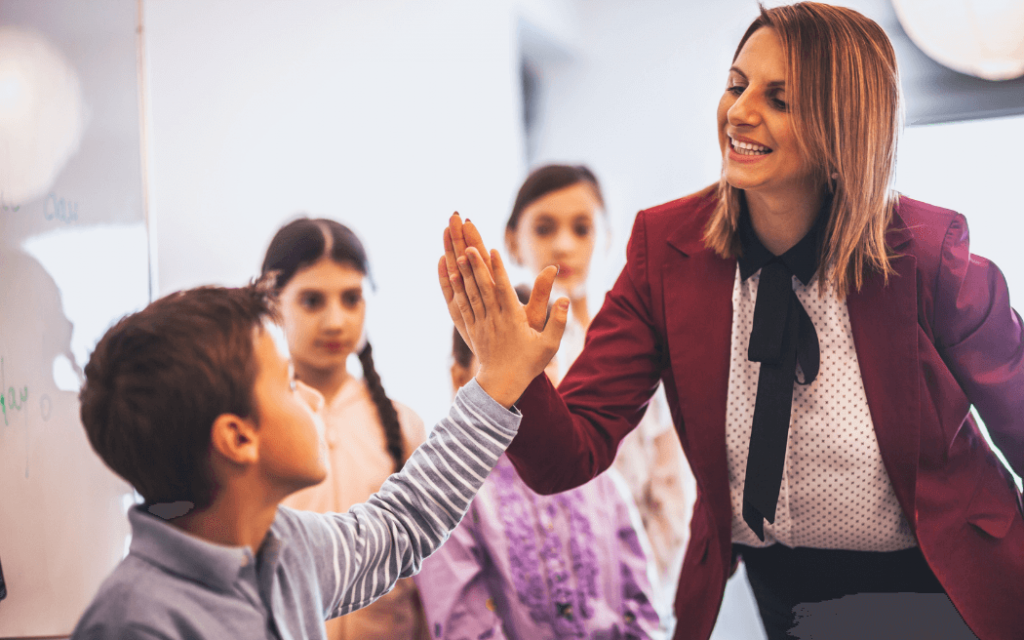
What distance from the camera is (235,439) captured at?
721 mm

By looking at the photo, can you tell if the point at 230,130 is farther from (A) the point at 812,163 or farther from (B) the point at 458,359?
(A) the point at 812,163

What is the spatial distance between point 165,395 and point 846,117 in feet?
2.80

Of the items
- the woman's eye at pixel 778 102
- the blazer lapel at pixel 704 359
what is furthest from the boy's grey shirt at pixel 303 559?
the woman's eye at pixel 778 102

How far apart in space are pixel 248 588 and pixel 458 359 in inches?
38.9

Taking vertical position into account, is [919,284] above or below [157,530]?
above

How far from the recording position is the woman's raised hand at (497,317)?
2.70 feet

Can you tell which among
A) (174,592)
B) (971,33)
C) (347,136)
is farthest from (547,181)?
(971,33)

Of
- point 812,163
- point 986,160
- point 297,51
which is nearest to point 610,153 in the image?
point 986,160

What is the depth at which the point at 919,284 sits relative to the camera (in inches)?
38.4

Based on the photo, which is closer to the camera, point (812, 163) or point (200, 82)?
point (812, 163)

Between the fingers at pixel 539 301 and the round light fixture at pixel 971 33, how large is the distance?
232 centimetres

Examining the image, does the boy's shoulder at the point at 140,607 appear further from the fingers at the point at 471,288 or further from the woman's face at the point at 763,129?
the woman's face at the point at 763,129

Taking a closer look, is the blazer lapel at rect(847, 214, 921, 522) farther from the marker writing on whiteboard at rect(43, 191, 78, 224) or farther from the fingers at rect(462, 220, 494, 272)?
the marker writing on whiteboard at rect(43, 191, 78, 224)

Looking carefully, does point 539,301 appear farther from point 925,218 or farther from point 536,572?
point 536,572
